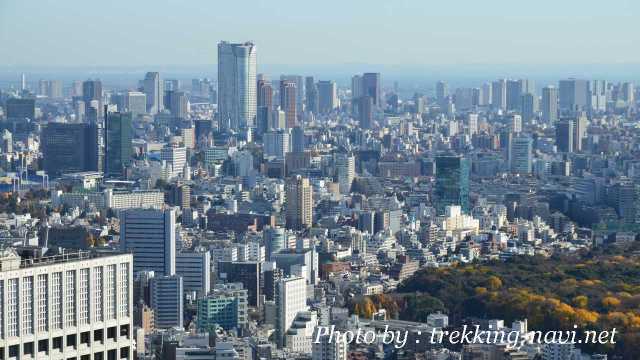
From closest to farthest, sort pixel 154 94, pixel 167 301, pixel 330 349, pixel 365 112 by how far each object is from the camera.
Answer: pixel 330 349, pixel 167 301, pixel 365 112, pixel 154 94

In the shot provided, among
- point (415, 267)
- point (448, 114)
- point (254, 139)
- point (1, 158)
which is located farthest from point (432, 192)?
point (448, 114)

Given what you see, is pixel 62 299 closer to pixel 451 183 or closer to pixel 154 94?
pixel 451 183

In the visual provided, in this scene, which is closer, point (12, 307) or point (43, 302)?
point (12, 307)

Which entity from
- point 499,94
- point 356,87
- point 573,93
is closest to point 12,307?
point 356,87

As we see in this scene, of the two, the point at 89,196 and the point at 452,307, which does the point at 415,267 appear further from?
the point at 89,196

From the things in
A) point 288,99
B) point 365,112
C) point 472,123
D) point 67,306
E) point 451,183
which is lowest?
point 472,123

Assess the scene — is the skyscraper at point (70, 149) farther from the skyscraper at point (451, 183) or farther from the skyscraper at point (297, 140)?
the skyscraper at point (297, 140)

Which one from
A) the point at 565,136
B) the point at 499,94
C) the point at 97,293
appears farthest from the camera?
the point at 499,94
